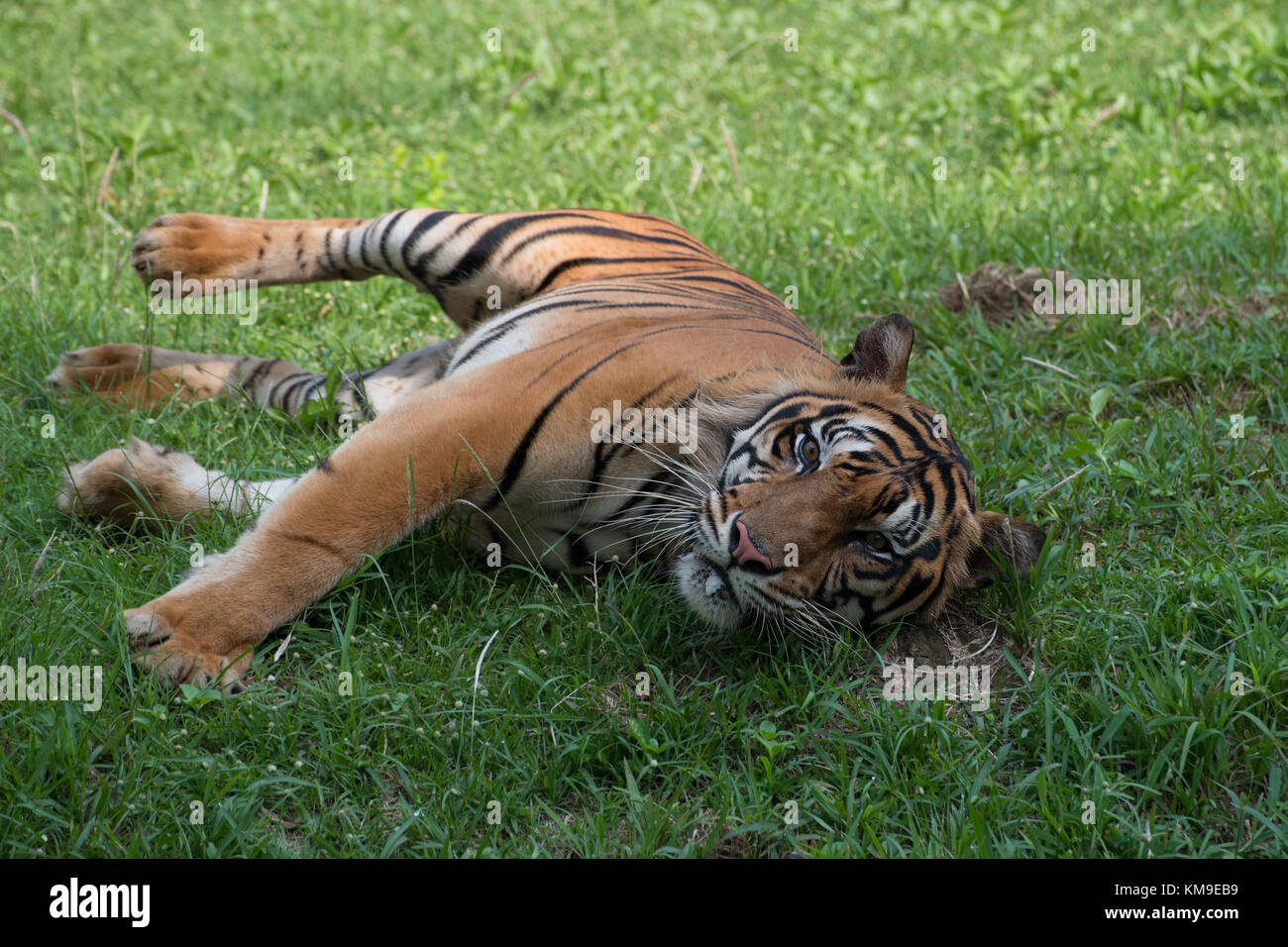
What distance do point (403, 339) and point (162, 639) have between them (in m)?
2.08

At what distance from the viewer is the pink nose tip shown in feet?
8.23

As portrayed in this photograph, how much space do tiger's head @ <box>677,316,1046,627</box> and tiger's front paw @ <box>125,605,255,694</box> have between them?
970mm

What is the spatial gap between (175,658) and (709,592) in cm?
111

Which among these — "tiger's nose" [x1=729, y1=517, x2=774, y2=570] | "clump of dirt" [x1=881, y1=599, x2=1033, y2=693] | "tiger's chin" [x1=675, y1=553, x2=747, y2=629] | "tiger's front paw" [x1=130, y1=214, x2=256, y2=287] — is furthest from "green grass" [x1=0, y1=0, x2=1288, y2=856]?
"tiger's front paw" [x1=130, y1=214, x2=256, y2=287]

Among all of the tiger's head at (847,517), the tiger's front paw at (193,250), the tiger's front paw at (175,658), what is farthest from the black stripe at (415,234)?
the tiger's front paw at (175,658)

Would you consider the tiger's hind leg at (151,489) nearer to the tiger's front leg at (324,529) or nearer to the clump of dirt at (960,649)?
the tiger's front leg at (324,529)

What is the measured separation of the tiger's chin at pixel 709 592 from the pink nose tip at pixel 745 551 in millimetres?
84

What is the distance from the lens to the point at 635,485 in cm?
287

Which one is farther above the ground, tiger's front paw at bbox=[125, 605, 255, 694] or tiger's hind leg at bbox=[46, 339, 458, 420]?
tiger's hind leg at bbox=[46, 339, 458, 420]

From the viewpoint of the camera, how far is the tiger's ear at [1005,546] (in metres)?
2.84

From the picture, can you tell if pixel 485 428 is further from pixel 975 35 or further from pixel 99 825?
pixel 975 35

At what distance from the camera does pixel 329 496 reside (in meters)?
Result: 2.66

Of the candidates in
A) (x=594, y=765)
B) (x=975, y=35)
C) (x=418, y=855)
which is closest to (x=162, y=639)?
(x=418, y=855)

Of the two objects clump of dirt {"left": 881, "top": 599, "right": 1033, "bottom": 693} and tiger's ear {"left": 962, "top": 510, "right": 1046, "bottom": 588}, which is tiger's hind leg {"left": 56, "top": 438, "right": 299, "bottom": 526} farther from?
tiger's ear {"left": 962, "top": 510, "right": 1046, "bottom": 588}
